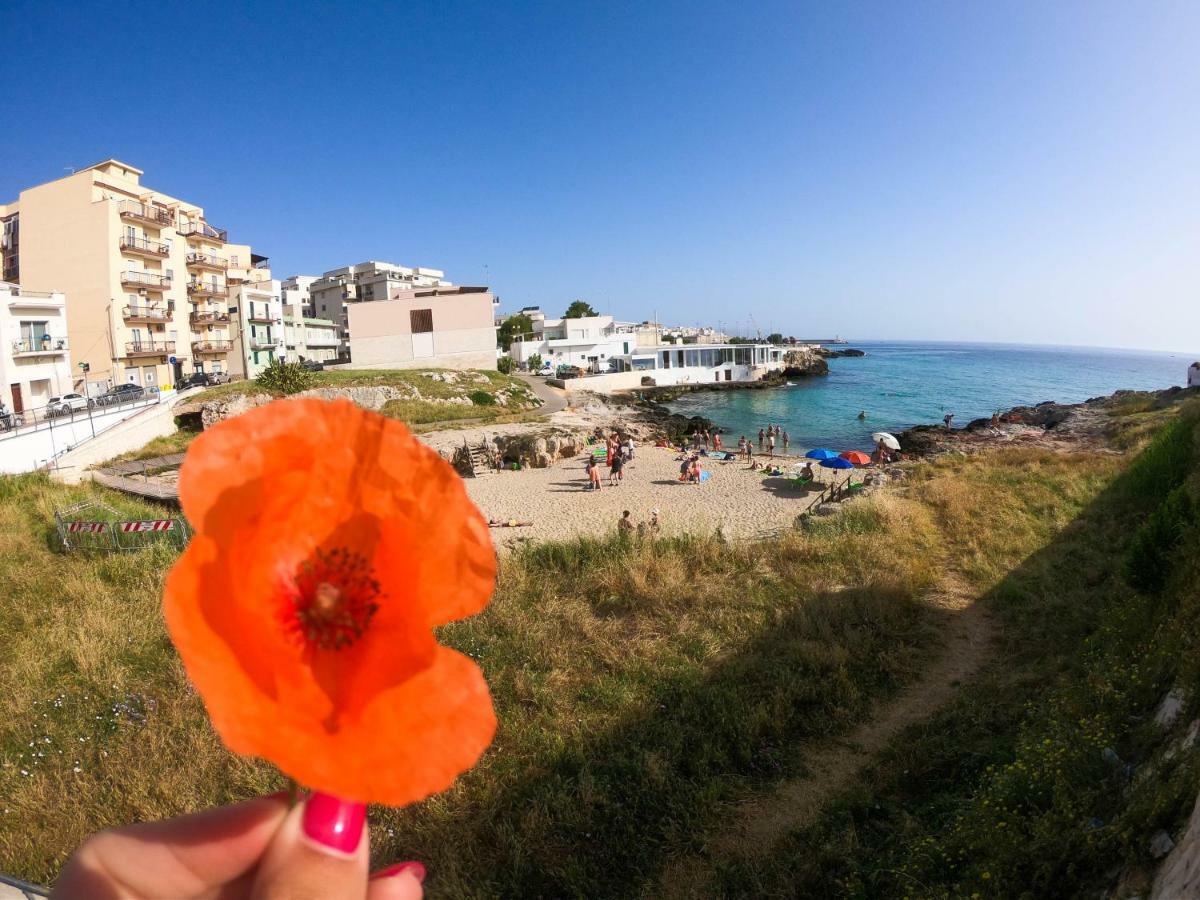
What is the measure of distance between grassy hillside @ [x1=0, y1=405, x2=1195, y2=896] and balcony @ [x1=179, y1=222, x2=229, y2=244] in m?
42.8

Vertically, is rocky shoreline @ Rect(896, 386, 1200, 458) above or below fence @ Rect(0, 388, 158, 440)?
below

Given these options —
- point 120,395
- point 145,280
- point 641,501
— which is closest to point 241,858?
point 641,501

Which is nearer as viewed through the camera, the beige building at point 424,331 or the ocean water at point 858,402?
the ocean water at point 858,402

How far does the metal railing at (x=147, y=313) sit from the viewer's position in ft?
121

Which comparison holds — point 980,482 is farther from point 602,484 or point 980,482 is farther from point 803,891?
point 803,891

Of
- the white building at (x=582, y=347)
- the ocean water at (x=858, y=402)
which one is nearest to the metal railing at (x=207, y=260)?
the white building at (x=582, y=347)

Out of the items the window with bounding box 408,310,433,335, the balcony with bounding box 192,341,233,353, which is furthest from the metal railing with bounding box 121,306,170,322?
the window with bounding box 408,310,433,335

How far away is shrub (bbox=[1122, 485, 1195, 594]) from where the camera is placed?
7.25m

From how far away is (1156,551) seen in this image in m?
7.39

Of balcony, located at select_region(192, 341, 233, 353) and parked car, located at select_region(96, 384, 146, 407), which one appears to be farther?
balcony, located at select_region(192, 341, 233, 353)

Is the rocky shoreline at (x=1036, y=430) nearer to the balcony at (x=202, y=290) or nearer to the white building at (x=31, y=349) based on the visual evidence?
the white building at (x=31, y=349)

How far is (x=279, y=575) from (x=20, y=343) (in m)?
37.2

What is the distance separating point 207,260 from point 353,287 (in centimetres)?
3347

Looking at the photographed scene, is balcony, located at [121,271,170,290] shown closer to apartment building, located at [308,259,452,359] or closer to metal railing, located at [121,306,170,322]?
metal railing, located at [121,306,170,322]
